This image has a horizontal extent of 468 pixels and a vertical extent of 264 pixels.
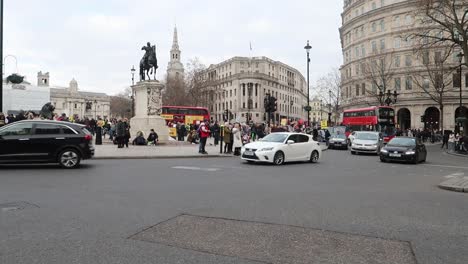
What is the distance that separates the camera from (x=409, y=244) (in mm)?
5145

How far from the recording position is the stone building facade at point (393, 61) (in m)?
67.1

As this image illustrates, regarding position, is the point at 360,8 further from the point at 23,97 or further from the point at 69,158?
the point at 69,158

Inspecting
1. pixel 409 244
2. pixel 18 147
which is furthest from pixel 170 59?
pixel 409 244

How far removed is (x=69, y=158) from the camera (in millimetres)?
13273

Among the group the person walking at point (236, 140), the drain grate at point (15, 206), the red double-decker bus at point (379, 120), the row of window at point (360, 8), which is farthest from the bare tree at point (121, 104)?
the drain grate at point (15, 206)

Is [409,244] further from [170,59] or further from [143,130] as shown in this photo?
[170,59]

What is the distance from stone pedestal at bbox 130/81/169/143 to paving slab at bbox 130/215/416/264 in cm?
2268

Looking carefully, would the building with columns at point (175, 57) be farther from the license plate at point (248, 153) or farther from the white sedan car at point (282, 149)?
the license plate at point (248, 153)

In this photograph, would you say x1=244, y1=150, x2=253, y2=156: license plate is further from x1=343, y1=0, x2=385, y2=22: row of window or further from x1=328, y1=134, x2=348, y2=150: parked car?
x1=343, y1=0, x2=385, y2=22: row of window

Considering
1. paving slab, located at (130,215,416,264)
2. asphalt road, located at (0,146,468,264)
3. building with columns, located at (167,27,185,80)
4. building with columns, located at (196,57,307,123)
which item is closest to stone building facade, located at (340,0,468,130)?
building with columns, located at (196,57,307,123)

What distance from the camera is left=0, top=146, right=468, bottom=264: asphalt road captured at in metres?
4.67

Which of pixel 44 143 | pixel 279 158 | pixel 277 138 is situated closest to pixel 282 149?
pixel 279 158

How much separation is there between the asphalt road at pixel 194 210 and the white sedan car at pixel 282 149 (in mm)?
4292

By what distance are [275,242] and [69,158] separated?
33.6 ft
